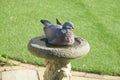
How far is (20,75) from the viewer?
579cm

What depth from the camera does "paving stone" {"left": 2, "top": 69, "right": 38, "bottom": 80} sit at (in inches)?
225

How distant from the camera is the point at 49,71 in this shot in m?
4.59

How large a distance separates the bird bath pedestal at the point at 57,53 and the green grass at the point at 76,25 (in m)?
1.72

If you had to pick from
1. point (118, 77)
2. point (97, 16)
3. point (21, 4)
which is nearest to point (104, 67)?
point (118, 77)

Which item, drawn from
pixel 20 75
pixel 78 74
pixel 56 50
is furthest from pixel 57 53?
pixel 78 74

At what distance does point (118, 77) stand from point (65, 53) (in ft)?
7.27

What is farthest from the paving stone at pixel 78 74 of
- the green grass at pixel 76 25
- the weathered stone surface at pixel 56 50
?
the weathered stone surface at pixel 56 50

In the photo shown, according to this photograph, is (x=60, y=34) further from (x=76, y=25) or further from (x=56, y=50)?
(x=76, y=25)

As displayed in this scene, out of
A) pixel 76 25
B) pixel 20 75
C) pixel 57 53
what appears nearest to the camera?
pixel 57 53

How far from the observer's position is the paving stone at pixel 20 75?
5.70 m

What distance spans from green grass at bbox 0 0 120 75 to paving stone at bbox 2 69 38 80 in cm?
47

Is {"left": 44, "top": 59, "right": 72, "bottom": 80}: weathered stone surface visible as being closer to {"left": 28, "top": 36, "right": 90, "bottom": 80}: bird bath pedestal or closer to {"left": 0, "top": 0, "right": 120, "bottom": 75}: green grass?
{"left": 28, "top": 36, "right": 90, "bottom": 80}: bird bath pedestal

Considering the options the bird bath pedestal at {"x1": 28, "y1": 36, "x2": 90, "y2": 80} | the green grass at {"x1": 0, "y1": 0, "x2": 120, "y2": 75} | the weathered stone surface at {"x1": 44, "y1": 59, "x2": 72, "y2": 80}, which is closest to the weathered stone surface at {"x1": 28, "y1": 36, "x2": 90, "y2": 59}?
the bird bath pedestal at {"x1": 28, "y1": 36, "x2": 90, "y2": 80}

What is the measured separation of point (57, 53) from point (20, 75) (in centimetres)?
186
